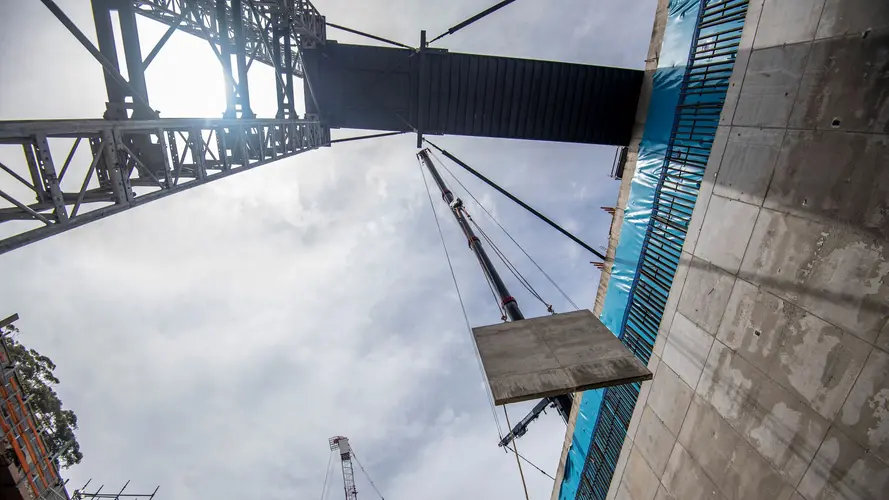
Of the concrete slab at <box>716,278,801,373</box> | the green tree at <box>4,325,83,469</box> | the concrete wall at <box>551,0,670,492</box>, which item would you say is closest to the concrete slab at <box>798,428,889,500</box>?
the concrete slab at <box>716,278,801,373</box>

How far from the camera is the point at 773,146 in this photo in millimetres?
6492

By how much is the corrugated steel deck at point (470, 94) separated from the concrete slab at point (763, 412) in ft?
26.5

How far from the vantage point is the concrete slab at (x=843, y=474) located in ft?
16.4

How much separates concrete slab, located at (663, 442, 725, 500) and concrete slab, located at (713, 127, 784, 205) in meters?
5.87

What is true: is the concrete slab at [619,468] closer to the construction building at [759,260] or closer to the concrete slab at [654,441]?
the construction building at [759,260]

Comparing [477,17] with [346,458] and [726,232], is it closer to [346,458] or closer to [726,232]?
[726,232]

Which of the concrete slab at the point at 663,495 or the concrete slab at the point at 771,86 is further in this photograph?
the concrete slab at the point at 663,495

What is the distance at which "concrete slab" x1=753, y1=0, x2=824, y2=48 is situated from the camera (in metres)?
5.92

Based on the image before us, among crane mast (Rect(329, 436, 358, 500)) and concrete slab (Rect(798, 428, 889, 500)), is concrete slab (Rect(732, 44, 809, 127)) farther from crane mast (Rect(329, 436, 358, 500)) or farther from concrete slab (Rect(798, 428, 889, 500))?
crane mast (Rect(329, 436, 358, 500))

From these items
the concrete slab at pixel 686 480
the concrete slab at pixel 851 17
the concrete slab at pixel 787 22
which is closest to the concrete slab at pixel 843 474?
the concrete slab at pixel 686 480

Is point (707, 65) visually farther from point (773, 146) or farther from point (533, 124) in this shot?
point (533, 124)

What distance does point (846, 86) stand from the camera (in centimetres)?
540

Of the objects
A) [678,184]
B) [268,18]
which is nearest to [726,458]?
[678,184]

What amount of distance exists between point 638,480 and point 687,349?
4.30 meters
